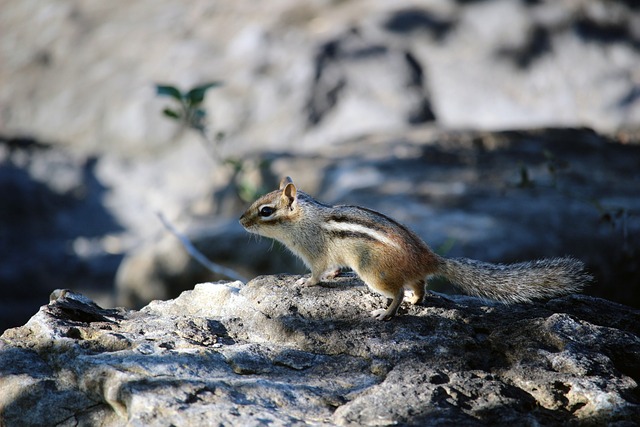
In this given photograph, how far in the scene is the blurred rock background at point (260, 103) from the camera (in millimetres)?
9320

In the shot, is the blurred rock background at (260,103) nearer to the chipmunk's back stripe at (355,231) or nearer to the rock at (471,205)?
the rock at (471,205)

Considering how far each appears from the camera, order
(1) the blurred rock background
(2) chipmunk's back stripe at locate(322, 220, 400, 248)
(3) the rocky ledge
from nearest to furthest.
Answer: (3) the rocky ledge < (2) chipmunk's back stripe at locate(322, 220, 400, 248) < (1) the blurred rock background

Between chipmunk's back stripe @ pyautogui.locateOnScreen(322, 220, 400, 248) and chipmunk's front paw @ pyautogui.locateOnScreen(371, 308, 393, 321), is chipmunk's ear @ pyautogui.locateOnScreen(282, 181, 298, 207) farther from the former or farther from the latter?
chipmunk's front paw @ pyautogui.locateOnScreen(371, 308, 393, 321)

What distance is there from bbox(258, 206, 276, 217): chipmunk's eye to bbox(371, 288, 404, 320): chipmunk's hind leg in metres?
1.05

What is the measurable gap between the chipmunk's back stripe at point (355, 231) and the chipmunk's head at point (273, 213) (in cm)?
30

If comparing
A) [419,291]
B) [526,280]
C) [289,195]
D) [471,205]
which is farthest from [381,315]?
[471,205]

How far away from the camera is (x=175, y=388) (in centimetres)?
292

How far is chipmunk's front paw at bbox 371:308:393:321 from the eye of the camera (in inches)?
144

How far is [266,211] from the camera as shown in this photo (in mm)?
4457

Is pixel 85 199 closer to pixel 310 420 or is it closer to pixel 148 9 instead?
pixel 148 9

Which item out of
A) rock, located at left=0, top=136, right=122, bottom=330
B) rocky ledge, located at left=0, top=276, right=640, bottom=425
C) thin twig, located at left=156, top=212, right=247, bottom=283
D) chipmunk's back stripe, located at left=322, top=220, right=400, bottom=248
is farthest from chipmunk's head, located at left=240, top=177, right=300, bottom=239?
rock, located at left=0, top=136, right=122, bottom=330

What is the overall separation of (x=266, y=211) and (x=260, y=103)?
22.8 feet

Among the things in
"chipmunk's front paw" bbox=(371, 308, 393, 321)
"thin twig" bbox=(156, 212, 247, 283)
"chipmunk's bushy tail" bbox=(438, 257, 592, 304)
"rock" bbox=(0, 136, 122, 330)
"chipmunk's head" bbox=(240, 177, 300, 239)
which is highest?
"rock" bbox=(0, 136, 122, 330)

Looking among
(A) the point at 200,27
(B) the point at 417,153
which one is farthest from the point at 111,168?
(B) the point at 417,153
